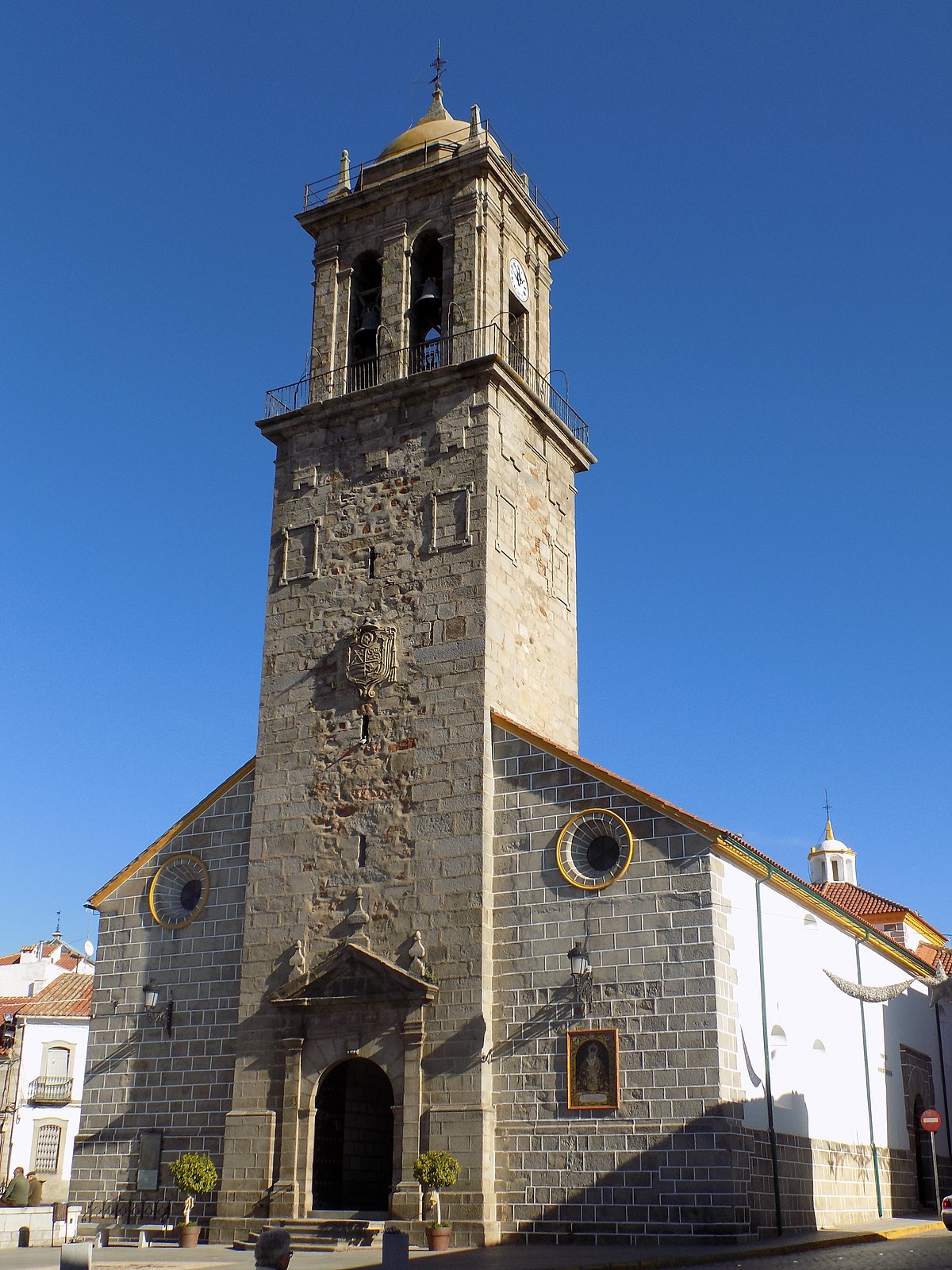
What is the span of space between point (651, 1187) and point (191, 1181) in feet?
23.9

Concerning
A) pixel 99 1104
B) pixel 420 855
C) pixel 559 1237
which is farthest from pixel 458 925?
pixel 99 1104

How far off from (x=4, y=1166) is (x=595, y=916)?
27.9m

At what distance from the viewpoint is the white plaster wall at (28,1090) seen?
132ft

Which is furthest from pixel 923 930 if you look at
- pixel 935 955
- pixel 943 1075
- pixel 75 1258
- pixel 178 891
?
pixel 75 1258

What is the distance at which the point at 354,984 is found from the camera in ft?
69.3

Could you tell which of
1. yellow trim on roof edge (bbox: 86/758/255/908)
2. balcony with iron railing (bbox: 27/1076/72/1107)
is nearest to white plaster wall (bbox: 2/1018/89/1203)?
balcony with iron railing (bbox: 27/1076/72/1107)

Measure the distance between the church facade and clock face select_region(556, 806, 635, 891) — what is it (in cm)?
6

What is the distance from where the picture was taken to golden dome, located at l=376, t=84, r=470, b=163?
28.5 m

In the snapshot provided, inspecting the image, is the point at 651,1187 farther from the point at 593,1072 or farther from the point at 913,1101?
the point at 913,1101

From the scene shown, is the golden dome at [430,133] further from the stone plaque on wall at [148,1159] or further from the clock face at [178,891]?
the stone plaque on wall at [148,1159]

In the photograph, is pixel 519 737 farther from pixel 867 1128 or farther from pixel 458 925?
pixel 867 1128

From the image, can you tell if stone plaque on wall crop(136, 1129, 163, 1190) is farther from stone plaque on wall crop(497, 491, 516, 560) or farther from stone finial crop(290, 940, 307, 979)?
stone plaque on wall crop(497, 491, 516, 560)

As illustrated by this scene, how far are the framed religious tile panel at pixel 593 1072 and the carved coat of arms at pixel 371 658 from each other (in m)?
7.16

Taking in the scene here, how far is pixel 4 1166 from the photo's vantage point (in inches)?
1556
